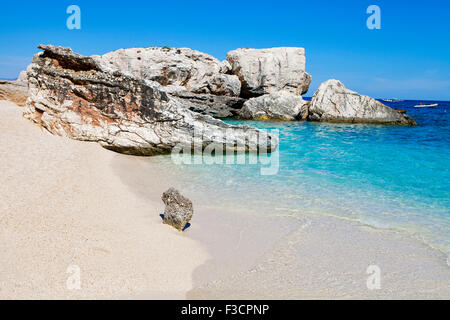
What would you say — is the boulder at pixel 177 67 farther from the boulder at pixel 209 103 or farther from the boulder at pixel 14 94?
the boulder at pixel 14 94

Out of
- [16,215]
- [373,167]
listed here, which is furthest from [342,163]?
[16,215]

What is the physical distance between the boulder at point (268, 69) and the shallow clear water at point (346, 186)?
927 inches

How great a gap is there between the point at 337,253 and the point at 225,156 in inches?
288

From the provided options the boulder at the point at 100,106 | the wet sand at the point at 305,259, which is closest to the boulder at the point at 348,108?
the boulder at the point at 100,106

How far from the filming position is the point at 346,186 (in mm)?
8438

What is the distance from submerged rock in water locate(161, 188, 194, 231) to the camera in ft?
17.6

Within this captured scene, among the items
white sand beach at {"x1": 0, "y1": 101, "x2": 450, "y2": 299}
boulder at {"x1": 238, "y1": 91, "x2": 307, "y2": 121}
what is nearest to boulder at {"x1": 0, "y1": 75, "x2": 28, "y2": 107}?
white sand beach at {"x1": 0, "y1": 101, "x2": 450, "y2": 299}

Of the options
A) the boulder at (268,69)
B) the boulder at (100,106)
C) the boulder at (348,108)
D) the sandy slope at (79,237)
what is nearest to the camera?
the sandy slope at (79,237)

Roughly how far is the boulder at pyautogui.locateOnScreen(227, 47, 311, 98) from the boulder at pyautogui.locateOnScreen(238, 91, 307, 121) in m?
6.14

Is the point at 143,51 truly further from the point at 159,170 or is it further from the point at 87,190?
the point at 87,190

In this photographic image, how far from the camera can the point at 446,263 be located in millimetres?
4598

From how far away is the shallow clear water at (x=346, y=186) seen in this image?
643cm

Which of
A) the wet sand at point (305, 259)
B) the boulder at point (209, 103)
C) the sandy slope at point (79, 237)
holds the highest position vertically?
the boulder at point (209, 103)
